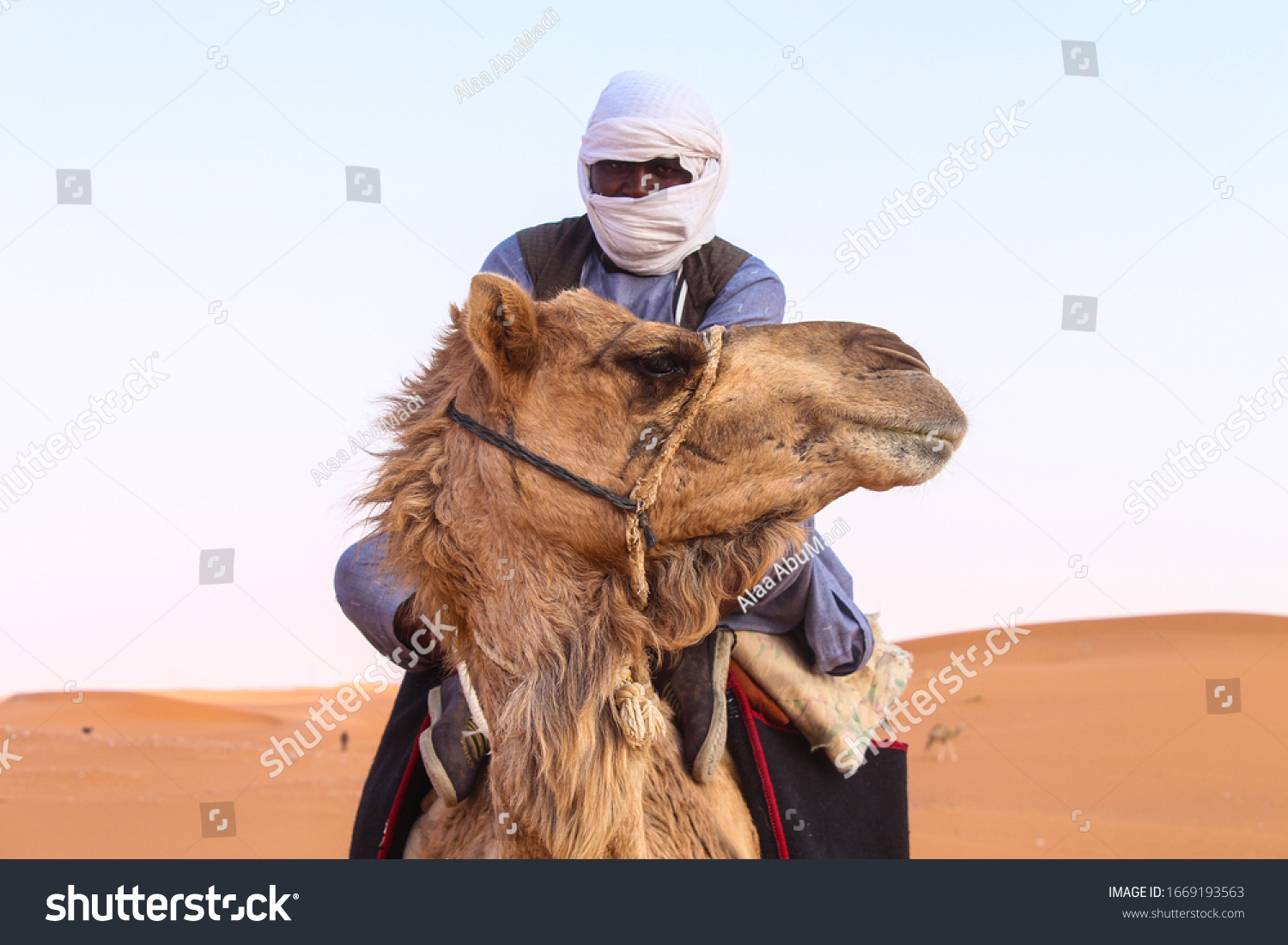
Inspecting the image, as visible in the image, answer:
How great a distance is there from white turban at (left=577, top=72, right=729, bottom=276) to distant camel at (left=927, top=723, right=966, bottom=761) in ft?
35.9

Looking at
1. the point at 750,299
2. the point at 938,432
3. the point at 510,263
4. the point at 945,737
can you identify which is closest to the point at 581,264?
the point at 510,263

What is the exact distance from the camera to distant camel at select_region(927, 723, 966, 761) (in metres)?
13.0

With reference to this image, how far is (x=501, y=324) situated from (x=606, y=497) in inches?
19.5

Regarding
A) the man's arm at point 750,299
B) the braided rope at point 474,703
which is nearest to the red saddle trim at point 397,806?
the braided rope at point 474,703

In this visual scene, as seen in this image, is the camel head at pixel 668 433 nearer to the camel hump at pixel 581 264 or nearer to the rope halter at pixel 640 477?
the rope halter at pixel 640 477

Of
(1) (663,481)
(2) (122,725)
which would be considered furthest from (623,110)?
(2) (122,725)

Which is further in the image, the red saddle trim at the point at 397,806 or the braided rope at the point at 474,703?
the red saddle trim at the point at 397,806

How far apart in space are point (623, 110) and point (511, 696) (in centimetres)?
205

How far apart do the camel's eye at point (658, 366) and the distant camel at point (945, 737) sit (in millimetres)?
11565

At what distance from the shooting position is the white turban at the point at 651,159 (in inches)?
129

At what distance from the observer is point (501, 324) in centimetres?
242

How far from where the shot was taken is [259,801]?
460 inches

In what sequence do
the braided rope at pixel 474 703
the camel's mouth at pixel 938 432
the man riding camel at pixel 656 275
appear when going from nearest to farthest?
the camel's mouth at pixel 938 432
the braided rope at pixel 474 703
the man riding camel at pixel 656 275
